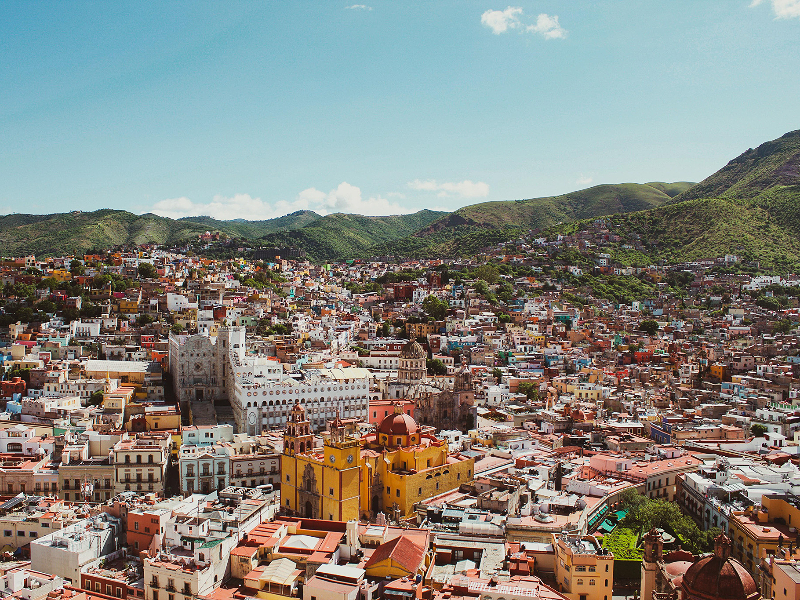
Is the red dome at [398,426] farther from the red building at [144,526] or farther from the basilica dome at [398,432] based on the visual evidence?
the red building at [144,526]

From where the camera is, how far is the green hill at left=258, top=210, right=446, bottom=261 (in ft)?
486

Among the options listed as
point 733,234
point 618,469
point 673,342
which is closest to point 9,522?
point 618,469

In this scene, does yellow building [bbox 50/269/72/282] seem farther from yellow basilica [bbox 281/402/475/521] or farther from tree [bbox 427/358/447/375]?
yellow basilica [bbox 281/402/475/521]

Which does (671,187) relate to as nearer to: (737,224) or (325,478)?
(737,224)

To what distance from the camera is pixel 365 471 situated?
30.3 metres

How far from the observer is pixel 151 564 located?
22.7m

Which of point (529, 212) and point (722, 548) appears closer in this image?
point (722, 548)

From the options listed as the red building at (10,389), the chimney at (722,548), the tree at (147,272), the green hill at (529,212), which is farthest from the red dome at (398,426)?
the green hill at (529,212)

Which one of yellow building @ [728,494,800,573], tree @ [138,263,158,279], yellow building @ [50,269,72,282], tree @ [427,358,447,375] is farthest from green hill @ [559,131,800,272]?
yellow building @ [728,494,800,573]

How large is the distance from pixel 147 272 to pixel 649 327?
5419cm

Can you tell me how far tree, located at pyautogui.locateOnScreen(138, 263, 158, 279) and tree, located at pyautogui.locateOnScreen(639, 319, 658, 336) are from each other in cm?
5286

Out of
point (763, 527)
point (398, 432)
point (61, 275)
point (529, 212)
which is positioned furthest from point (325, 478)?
point (529, 212)

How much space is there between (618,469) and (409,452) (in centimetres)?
1078

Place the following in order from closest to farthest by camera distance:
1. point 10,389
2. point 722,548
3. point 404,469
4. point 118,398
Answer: point 722,548 < point 404,469 < point 118,398 < point 10,389
